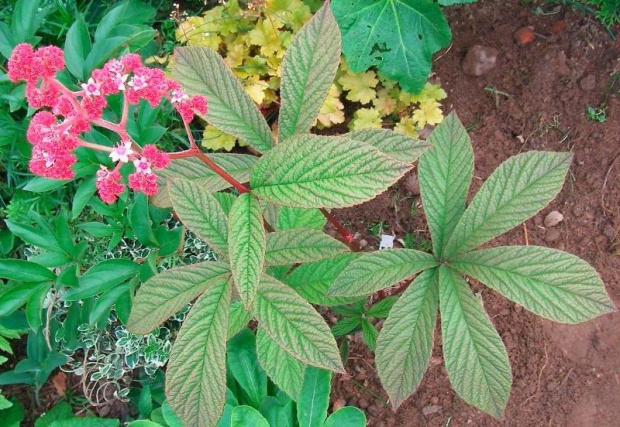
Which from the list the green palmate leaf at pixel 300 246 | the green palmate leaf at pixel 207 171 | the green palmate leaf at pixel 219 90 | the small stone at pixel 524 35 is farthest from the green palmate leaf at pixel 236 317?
the small stone at pixel 524 35

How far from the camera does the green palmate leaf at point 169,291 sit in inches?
54.1

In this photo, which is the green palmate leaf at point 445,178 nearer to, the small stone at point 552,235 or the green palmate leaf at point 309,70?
the green palmate leaf at point 309,70

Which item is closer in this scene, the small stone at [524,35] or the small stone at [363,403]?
the small stone at [363,403]

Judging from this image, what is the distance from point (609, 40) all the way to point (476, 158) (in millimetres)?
725

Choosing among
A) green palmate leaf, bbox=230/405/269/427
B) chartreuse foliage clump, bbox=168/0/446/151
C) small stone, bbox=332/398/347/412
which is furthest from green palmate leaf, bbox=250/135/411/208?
small stone, bbox=332/398/347/412

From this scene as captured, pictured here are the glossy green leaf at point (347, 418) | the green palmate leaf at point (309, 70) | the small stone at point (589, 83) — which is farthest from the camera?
the small stone at point (589, 83)

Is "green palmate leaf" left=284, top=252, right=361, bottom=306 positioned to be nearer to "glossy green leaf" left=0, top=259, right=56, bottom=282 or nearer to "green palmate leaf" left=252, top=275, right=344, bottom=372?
"green palmate leaf" left=252, top=275, right=344, bottom=372

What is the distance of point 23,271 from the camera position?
1.75 m

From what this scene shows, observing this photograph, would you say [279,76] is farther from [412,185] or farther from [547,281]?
[547,281]

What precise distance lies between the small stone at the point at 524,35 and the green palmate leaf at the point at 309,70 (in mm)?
1351

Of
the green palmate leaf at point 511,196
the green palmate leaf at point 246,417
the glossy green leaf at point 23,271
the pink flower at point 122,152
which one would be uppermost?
the pink flower at point 122,152

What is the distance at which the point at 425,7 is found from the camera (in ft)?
7.57

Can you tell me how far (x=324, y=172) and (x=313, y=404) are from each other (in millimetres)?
1046

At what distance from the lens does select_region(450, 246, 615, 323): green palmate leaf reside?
53.6 inches
